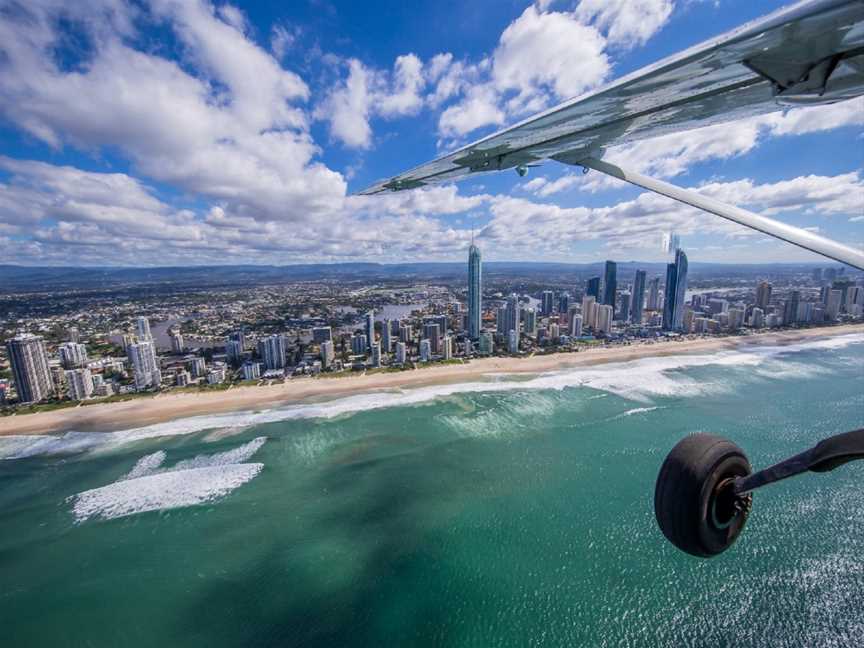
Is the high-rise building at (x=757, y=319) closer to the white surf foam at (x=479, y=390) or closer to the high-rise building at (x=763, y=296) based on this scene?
the high-rise building at (x=763, y=296)

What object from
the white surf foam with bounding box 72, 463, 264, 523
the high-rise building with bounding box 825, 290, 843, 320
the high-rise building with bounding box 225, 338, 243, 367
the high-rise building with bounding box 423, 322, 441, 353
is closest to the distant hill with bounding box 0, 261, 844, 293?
the high-rise building with bounding box 825, 290, 843, 320

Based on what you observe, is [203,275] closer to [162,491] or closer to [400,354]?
[400,354]

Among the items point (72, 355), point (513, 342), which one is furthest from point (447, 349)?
point (72, 355)

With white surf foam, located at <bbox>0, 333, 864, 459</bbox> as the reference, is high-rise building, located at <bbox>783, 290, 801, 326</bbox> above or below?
above

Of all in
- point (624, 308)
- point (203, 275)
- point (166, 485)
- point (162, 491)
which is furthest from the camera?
point (203, 275)

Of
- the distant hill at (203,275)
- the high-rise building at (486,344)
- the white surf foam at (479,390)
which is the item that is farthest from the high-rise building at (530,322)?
the distant hill at (203,275)

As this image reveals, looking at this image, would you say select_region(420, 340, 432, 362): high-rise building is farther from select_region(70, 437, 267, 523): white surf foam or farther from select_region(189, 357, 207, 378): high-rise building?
select_region(189, 357, 207, 378): high-rise building

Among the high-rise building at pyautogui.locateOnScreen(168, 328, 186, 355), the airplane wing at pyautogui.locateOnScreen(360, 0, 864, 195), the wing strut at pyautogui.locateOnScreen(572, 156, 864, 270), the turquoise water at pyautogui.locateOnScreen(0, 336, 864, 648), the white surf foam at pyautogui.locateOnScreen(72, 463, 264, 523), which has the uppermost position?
the airplane wing at pyautogui.locateOnScreen(360, 0, 864, 195)
